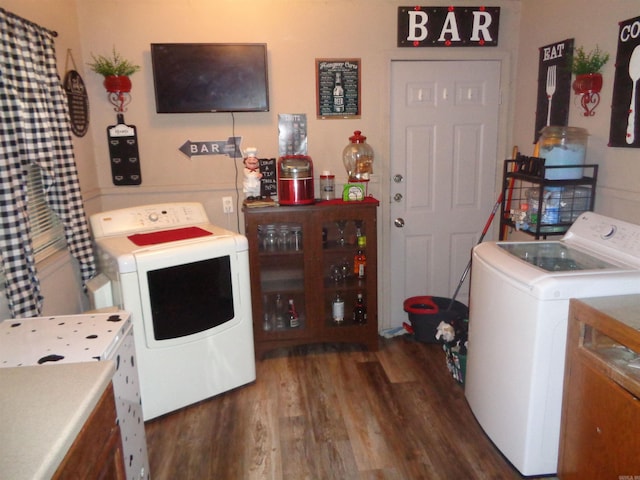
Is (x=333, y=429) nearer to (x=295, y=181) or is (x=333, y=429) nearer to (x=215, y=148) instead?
(x=295, y=181)

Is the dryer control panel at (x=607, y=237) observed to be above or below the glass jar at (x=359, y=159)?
below

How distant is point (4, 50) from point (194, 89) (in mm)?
1256

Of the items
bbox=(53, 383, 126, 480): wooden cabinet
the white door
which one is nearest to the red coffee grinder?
the white door

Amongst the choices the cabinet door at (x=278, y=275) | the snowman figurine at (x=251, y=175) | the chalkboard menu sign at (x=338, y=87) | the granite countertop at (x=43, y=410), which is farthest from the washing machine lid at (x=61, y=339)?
the chalkboard menu sign at (x=338, y=87)

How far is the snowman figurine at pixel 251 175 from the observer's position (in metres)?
3.07

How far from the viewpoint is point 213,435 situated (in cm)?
243

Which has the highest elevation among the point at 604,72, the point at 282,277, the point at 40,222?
the point at 604,72

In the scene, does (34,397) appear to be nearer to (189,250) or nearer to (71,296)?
(189,250)

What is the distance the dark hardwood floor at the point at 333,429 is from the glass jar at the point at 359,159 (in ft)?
4.24

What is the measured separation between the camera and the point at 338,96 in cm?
330

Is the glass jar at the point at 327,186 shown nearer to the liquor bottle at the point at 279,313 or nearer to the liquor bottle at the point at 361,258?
the liquor bottle at the point at 361,258

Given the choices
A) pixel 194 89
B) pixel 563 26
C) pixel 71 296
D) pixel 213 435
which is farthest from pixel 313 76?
pixel 213 435

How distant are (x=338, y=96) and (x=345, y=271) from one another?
123cm

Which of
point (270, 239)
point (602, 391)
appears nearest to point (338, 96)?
point (270, 239)
